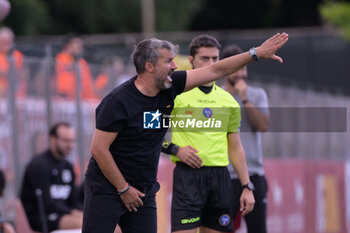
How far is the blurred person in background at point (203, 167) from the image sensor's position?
26.1 ft

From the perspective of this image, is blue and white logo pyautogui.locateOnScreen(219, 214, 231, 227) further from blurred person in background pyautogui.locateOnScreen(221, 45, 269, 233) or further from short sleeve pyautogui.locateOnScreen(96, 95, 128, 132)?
short sleeve pyautogui.locateOnScreen(96, 95, 128, 132)

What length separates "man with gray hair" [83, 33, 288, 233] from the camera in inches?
257

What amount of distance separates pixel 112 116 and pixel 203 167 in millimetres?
1775

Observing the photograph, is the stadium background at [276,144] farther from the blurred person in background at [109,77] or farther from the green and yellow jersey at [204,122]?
the green and yellow jersey at [204,122]

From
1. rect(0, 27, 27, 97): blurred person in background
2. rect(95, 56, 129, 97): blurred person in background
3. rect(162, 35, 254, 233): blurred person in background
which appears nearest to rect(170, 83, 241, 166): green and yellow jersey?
rect(162, 35, 254, 233): blurred person in background

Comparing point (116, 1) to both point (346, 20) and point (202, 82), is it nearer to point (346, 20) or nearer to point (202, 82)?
point (346, 20)

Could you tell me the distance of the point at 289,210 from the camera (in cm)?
1568

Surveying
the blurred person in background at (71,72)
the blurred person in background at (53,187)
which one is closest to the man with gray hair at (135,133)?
the blurred person in background at (53,187)

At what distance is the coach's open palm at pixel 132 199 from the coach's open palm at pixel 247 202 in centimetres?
174

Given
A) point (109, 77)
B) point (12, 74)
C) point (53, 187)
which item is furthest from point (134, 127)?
point (109, 77)

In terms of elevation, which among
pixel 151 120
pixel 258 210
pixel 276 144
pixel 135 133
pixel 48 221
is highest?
pixel 276 144

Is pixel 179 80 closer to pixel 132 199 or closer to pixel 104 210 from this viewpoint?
pixel 132 199

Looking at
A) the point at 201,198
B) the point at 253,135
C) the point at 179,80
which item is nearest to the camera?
the point at 179,80

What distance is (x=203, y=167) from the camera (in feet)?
26.3
